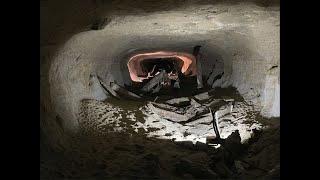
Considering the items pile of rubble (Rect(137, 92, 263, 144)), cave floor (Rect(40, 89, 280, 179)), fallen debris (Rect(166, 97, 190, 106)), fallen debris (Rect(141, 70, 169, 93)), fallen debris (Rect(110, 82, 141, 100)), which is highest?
fallen debris (Rect(141, 70, 169, 93))

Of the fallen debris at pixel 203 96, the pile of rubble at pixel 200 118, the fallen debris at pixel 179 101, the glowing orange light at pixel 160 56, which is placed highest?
the glowing orange light at pixel 160 56

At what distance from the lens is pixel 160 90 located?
1.78 m

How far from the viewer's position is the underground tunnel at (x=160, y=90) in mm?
1757

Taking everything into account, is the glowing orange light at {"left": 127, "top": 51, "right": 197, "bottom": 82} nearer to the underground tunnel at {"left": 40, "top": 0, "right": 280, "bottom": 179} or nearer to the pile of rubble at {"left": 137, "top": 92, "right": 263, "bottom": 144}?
the underground tunnel at {"left": 40, "top": 0, "right": 280, "bottom": 179}

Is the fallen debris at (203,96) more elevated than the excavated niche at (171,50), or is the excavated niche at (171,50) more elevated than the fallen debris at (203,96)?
the excavated niche at (171,50)

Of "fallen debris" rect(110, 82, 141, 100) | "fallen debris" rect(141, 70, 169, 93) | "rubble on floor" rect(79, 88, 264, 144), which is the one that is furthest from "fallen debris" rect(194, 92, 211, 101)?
"fallen debris" rect(110, 82, 141, 100)

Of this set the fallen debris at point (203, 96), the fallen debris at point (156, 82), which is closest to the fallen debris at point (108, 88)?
the fallen debris at point (156, 82)

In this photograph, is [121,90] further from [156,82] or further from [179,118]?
[179,118]

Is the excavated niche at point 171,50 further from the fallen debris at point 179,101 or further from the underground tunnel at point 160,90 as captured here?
the fallen debris at point 179,101

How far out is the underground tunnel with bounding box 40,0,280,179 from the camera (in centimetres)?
176
